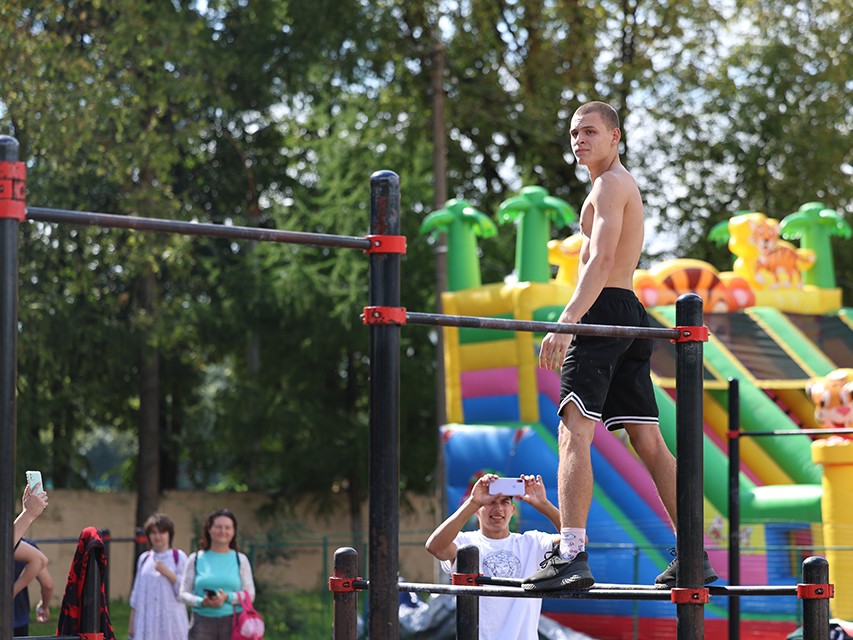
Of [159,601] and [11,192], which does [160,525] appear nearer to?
[159,601]

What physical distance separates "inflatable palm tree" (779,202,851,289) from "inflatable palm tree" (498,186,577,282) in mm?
3562

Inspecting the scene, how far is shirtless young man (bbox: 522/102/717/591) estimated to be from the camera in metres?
4.40

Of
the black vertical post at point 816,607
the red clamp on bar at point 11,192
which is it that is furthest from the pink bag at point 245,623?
the red clamp on bar at point 11,192

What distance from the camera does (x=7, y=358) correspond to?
11.4 feet

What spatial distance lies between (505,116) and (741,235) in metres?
9.16

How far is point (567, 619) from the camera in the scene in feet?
42.1

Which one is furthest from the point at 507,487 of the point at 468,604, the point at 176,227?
the point at 176,227

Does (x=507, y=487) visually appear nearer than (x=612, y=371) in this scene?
No

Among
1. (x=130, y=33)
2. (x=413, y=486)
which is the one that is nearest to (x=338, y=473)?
(x=413, y=486)

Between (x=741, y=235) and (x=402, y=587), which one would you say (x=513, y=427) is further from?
(x=402, y=587)

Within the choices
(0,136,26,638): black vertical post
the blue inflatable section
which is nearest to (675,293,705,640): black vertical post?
(0,136,26,638): black vertical post

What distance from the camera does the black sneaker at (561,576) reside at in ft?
14.0

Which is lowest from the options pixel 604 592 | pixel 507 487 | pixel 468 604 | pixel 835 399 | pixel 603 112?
pixel 468 604

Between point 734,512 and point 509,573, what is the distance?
11.2 feet
